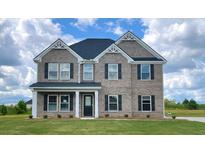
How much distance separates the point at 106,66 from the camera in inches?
1021

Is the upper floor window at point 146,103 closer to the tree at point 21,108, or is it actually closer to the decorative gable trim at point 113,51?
the decorative gable trim at point 113,51

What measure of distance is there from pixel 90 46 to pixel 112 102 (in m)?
5.40

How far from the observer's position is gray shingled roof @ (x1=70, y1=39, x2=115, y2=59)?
1065 inches

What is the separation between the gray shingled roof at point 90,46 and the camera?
88.7 feet

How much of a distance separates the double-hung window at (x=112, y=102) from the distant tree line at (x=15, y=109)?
6452 millimetres

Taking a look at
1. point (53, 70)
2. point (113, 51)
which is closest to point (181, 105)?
point (113, 51)

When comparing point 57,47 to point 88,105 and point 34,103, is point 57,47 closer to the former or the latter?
point 34,103

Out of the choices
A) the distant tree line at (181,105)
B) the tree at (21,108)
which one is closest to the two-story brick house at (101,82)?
the tree at (21,108)

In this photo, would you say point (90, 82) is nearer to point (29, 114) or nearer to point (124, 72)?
point (124, 72)

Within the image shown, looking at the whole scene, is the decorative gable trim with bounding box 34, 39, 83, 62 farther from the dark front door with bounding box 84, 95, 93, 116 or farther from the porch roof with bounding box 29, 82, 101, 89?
the dark front door with bounding box 84, 95, 93, 116

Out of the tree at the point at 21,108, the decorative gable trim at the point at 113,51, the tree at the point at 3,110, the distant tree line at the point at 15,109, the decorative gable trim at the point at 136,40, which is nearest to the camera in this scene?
the tree at the point at 3,110

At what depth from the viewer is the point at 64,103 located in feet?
83.9
